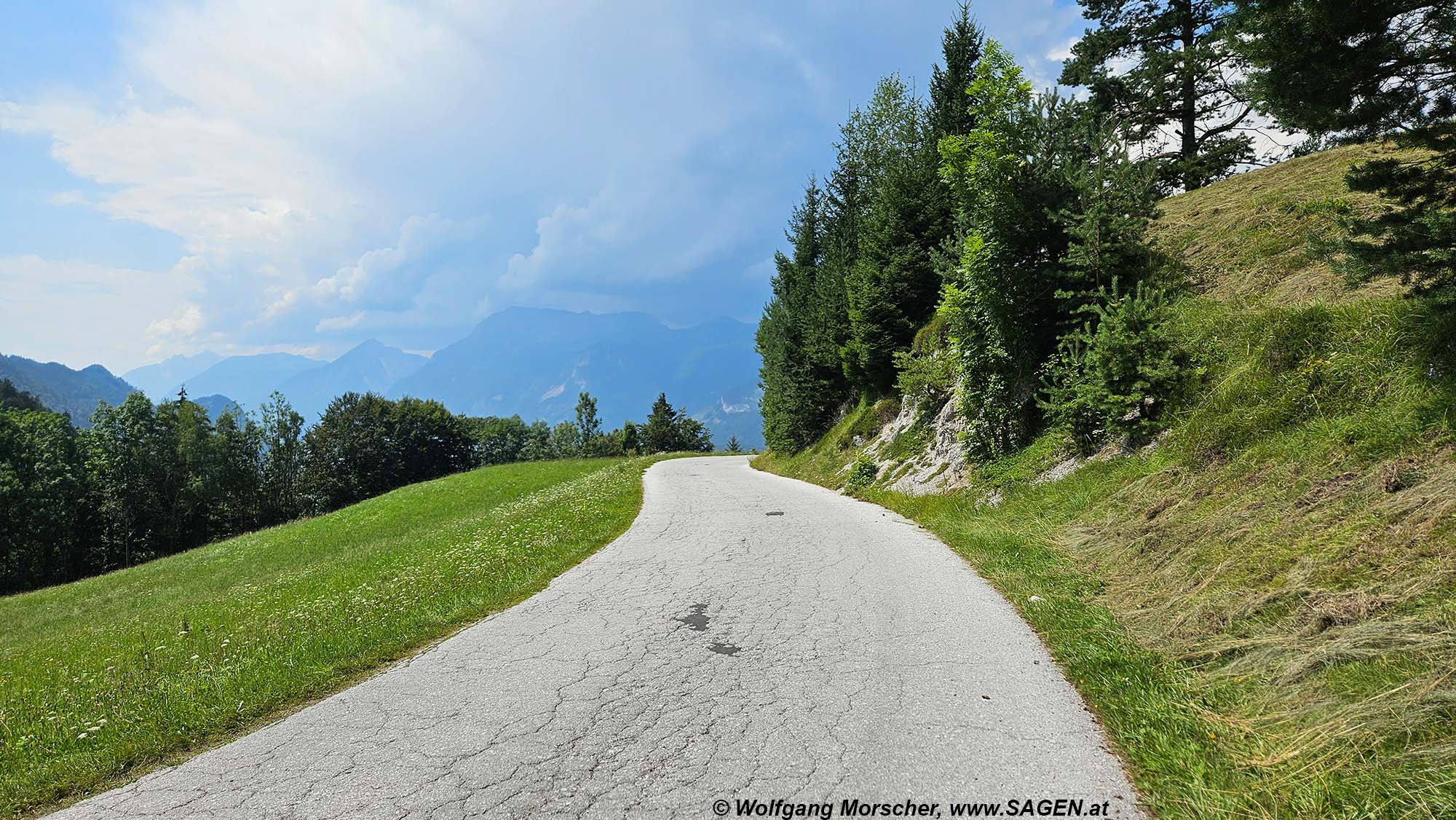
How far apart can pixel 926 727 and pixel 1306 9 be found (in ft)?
23.8

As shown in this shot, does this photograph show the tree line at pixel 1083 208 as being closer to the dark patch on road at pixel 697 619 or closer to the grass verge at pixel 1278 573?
the grass verge at pixel 1278 573

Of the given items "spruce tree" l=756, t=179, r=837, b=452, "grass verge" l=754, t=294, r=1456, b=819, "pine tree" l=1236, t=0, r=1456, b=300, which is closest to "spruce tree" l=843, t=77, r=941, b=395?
"spruce tree" l=756, t=179, r=837, b=452

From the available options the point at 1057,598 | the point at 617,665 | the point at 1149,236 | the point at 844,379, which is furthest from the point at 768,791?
the point at 844,379

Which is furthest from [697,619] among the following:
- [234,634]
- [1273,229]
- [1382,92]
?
[1273,229]

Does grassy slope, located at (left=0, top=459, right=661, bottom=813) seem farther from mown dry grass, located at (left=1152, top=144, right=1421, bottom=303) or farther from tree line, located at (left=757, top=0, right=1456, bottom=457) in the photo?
mown dry grass, located at (left=1152, top=144, right=1421, bottom=303)

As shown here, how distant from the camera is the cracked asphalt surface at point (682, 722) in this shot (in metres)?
3.53

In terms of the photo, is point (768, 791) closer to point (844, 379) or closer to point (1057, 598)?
point (1057, 598)

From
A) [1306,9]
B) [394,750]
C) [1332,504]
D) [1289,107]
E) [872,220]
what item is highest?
[872,220]

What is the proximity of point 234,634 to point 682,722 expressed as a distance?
25.7ft

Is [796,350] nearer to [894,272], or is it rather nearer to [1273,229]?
[894,272]

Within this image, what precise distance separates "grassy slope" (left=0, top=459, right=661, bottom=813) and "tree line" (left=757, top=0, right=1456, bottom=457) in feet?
32.6

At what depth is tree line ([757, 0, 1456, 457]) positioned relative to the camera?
18.3 feet

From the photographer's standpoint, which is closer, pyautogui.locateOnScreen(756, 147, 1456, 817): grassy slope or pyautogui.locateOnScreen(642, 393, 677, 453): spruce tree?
pyautogui.locateOnScreen(756, 147, 1456, 817): grassy slope

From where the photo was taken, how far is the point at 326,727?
4.56 m
